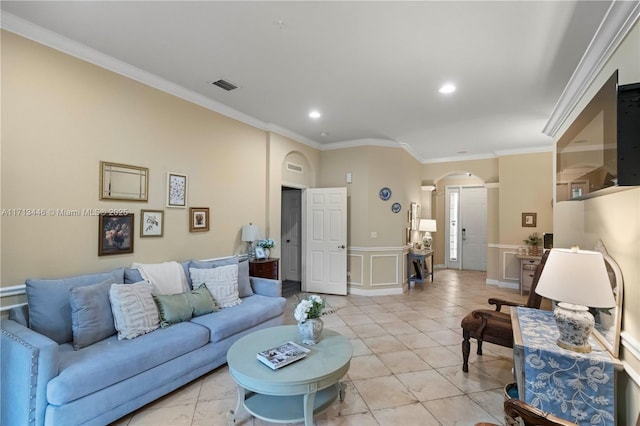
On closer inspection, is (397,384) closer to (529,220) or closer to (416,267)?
(416,267)

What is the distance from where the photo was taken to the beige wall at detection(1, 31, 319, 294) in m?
2.35

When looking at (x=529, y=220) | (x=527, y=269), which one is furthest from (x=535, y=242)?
(x=527, y=269)

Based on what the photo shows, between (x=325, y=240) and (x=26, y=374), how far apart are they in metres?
4.37

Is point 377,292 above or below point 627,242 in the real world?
below

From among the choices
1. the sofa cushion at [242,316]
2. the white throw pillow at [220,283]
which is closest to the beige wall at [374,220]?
the sofa cushion at [242,316]

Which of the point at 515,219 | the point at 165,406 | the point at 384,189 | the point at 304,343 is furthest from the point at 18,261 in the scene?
the point at 515,219

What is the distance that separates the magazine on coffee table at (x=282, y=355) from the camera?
2.03 meters

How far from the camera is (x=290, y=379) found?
73.6 inches

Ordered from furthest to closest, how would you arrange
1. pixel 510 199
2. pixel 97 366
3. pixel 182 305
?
pixel 510 199 → pixel 182 305 → pixel 97 366

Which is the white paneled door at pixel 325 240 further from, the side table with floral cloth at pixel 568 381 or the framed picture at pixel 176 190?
the side table with floral cloth at pixel 568 381

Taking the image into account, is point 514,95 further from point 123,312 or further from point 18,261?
point 18,261

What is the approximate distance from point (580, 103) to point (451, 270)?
6.28 metres

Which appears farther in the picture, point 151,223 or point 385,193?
point 385,193

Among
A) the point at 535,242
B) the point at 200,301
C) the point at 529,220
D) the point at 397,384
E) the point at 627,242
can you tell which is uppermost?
the point at 529,220
